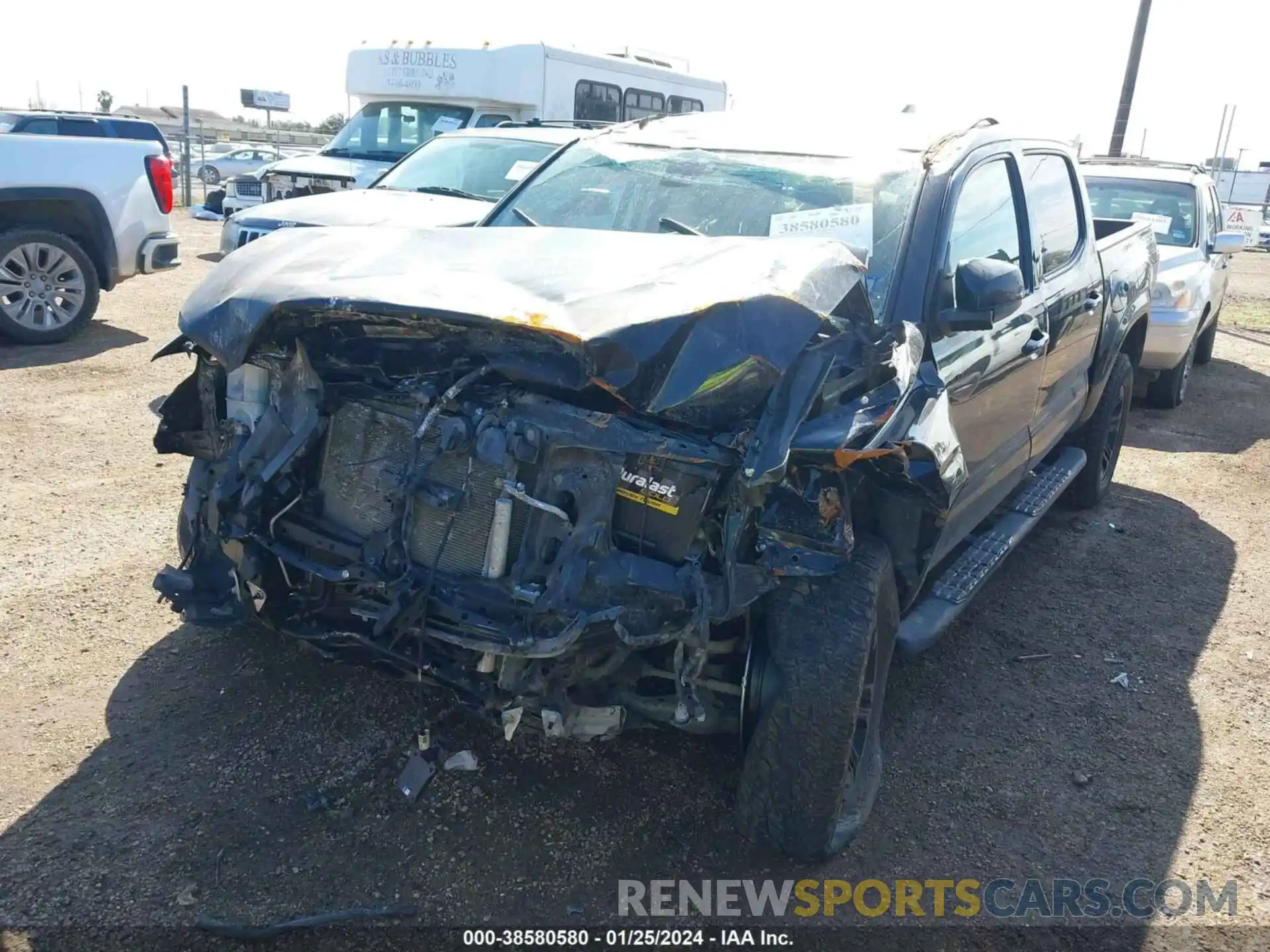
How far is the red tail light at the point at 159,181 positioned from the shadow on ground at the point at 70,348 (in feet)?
3.82

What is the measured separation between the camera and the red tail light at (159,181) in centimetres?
861

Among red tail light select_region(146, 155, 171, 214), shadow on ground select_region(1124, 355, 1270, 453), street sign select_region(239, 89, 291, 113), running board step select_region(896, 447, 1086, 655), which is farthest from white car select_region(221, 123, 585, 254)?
street sign select_region(239, 89, 291, 113)

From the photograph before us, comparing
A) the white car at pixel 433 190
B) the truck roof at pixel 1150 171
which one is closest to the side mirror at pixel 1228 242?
the truck roof at pixel 1150 171

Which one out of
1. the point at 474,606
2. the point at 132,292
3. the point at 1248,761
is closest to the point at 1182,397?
the point at 1248,761

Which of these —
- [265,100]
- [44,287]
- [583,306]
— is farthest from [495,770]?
[265,100]

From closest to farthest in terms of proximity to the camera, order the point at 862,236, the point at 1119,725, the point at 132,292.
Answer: the point at 862,236
the point at 1119,725
the point at 132,292

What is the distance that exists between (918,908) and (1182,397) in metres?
7.66

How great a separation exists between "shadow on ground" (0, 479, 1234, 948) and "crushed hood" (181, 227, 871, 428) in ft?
3.97

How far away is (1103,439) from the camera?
229 inches

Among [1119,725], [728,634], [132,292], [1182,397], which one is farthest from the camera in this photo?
[132,292]

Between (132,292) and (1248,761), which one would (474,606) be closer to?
(1248,761)

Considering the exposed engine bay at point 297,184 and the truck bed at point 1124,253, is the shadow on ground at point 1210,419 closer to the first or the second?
the truck bed at point 1124,253

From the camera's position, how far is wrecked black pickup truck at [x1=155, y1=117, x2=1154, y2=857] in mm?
2611

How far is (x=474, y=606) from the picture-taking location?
8.87 feet
